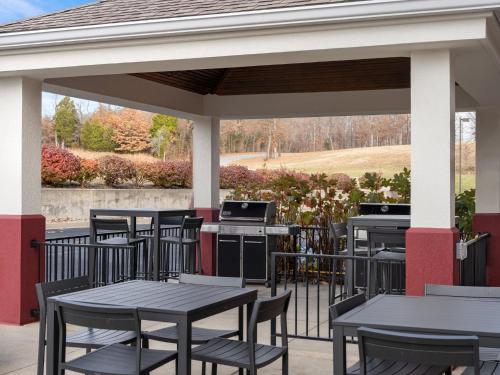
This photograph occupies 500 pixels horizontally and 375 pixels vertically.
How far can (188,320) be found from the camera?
4309 mm

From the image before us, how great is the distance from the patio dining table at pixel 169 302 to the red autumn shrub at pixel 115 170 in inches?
1079

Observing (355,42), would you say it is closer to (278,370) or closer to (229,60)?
(229,60)

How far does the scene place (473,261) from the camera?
27.2ft

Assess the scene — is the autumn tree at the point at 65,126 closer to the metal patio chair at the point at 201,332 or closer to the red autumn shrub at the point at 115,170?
the red autumn shrub at the point at 115,170

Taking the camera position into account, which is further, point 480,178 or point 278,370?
point 480,178

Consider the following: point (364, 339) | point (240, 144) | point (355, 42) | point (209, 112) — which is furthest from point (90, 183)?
point (364, 339)

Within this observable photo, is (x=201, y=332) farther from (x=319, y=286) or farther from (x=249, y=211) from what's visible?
(x=249, y=211)

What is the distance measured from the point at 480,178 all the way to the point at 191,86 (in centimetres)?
481

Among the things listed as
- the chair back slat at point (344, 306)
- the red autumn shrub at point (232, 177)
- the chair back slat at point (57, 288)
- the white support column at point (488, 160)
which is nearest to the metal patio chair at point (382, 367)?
the chair back slat at point (344, 306)

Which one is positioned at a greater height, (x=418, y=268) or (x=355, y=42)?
(x=355, y=42)

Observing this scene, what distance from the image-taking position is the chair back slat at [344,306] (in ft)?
13.2

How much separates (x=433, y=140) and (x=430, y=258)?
1094 millimetres

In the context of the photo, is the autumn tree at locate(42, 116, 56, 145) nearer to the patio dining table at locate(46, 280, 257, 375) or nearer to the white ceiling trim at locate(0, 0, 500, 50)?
the white ceiling trim at locate(0, 0, 500, 50)

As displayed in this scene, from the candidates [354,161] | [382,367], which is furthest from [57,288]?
[354,161]
